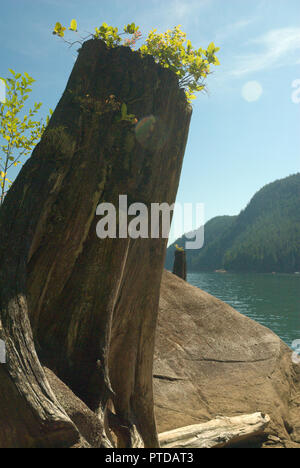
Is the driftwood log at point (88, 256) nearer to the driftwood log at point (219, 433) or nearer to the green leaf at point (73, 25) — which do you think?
the green leaf at point (73, 25)

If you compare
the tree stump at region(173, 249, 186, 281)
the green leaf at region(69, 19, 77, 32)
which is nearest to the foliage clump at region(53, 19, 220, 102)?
the green leaf at region(69, 19, 77, 32)

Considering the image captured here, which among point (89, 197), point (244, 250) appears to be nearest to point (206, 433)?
point (89, 197)

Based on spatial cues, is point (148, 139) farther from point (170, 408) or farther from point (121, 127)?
point (170, 408)

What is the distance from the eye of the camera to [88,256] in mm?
3967

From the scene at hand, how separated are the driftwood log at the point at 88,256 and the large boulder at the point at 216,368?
2860mm

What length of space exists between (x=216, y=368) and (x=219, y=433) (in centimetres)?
295

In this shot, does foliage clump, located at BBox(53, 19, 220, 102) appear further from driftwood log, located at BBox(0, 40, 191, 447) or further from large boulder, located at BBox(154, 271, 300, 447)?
large boulder, located at BBox(154, 271, 300, 447)

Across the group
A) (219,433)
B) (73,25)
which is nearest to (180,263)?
(219,433)

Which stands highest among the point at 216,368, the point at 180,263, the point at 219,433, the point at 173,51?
the point at 173,51

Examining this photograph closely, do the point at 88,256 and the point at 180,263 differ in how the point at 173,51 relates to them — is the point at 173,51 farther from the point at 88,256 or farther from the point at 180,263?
the point at 180,263

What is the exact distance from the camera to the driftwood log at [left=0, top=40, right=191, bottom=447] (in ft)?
9.77

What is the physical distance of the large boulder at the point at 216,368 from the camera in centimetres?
738

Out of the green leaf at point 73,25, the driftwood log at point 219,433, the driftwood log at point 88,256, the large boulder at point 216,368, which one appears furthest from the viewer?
the large boulder at point 216,368

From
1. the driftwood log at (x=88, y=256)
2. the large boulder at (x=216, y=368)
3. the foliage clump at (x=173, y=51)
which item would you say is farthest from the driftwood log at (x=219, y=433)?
the foliage clump at (x=173, y=51)
